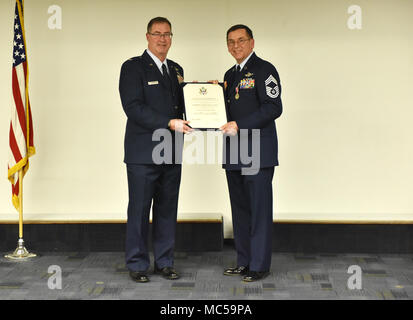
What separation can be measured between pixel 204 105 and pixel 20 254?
1952 millimetres

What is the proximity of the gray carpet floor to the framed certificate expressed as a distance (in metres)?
1.03

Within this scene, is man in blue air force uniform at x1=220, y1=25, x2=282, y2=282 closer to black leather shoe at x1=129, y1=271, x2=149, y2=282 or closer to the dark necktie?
the dark necktie

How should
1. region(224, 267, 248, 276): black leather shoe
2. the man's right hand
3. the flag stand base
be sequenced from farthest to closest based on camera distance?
1. the flag stand base
2. region(224, 267, 248, 276): black leather shoe
3. the man's right hand

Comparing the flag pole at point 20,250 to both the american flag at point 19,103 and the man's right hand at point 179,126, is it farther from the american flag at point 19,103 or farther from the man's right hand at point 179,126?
the man's right hand at point 179,126

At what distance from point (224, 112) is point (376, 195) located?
1912 millimetres

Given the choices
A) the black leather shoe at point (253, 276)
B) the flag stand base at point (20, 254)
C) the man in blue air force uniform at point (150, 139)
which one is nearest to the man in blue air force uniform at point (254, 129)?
the black leather shoe at point (253, 276)

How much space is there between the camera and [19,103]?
15.7 feet

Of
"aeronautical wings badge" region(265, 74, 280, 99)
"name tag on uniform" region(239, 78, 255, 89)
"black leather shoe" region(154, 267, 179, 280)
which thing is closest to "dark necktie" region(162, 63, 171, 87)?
"name tag on uniform" region(239, 78, 255, 89)

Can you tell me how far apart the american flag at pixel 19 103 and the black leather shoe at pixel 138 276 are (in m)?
1.43

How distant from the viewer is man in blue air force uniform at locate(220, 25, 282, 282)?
12.9ft

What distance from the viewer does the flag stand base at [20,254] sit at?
4676 millimetres
